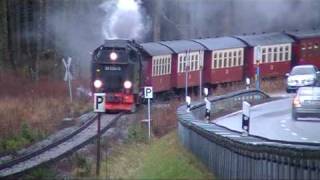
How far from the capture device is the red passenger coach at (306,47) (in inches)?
2063

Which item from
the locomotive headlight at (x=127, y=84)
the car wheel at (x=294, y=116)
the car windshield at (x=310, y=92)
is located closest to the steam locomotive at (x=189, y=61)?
the locomotive headlight at (x=127, y=84)

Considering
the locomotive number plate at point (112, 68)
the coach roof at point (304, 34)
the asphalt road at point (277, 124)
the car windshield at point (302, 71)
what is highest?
the coach roof at point (304, 34)

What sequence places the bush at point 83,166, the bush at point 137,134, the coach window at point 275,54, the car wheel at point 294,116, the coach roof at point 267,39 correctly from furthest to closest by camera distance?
1. the coach window at point 275,54
2. the coach roof at point 267,39
3. the car wheel at point 294,116
4. the bush at point 137,134
5. the bush at point 83,166

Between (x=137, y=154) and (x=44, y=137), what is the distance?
6143 mm

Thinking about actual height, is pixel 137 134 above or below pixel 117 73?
below

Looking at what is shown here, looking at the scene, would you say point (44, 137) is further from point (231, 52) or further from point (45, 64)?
point (45, 64)

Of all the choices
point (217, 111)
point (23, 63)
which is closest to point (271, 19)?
point (23, 63)

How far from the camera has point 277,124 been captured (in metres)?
30.2

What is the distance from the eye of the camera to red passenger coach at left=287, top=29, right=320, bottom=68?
52.4 metres

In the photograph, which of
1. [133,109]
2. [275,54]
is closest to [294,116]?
[133,109]

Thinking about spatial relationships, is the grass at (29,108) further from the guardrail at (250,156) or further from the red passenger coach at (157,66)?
the guardrail at (250,156)

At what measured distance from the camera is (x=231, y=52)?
4831 centimetres

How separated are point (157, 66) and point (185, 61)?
3461mm

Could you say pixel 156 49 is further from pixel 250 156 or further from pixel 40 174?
pixel 250 156
